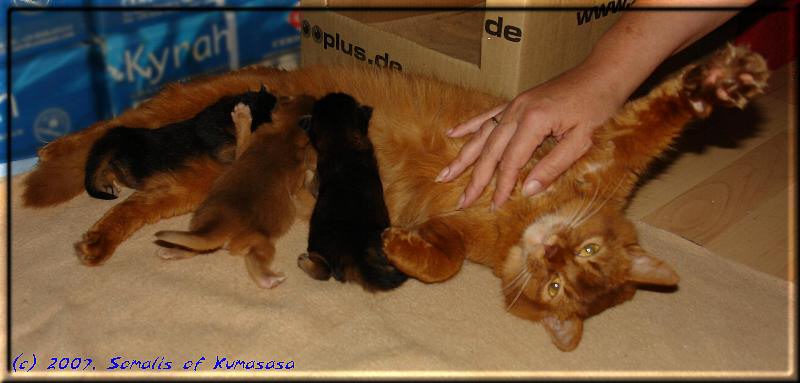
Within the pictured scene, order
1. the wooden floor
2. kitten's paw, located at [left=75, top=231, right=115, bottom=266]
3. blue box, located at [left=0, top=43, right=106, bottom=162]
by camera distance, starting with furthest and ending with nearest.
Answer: blue box, located at [left=0, top=43, right=106, bottom=162], the wooden floor, kitten's paw, located at [left=75, top=231, right=115, bottom=266]

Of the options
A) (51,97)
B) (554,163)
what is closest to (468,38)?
(554,163)

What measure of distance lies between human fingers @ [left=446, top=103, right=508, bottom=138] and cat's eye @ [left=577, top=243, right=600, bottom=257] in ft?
1.34

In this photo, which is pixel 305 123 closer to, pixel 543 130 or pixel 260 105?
pixel 260 105

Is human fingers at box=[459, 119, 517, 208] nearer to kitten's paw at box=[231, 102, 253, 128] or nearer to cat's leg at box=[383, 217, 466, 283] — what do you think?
cat's leg at box=[383, 217, 466, 283]

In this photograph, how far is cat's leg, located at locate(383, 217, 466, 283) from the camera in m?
1.51

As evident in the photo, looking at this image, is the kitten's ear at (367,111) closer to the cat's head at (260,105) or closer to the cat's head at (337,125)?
the cat's head at (337,125)

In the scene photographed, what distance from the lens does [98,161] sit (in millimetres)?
1706

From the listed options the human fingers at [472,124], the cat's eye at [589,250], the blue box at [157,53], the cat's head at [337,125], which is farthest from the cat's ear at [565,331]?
the blue box at [157,53]

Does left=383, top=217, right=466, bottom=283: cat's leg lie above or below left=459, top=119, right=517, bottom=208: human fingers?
below

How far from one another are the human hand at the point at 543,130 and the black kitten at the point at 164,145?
61 centimetres

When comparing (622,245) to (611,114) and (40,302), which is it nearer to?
(611,114)

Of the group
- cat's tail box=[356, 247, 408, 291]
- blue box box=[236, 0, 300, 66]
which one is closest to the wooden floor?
cat's tail box=[356, 247, 408, 291]

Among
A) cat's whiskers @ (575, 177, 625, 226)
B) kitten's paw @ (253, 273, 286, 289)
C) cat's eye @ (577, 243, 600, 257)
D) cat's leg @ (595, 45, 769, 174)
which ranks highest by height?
cat's leg @ (595, 45, 769, 174)

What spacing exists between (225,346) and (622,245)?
94 cm
